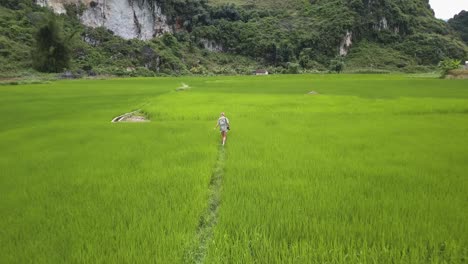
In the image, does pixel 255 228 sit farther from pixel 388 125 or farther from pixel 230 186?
pixel 388 125

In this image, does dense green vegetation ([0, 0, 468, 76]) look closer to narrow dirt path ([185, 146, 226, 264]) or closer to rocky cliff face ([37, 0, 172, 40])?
rocky cliff face ([37, 0, 172, 40])

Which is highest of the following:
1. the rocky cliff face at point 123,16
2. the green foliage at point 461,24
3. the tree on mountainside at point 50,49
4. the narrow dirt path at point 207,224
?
the green foliage at point 461,24

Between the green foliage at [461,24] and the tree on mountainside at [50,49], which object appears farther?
the green foliage at [461,24]

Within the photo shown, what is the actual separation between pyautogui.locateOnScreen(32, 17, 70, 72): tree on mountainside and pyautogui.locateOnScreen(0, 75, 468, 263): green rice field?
142ft

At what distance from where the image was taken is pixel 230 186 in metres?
A: 5.57

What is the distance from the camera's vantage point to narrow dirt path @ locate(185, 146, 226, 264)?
3545mm

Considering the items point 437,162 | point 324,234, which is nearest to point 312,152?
point 437,162

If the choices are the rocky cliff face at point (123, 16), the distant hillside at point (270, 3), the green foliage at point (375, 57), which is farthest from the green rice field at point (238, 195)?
the distant hillside at point (270, 3)

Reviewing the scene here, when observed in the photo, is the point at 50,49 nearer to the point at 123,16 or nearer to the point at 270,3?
the point at 123,16

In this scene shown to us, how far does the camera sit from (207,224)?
4.33 m

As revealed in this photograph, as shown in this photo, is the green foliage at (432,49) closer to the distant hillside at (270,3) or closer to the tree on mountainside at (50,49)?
the distant hillside at (270,3)

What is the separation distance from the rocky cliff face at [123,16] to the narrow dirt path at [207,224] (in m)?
85.5

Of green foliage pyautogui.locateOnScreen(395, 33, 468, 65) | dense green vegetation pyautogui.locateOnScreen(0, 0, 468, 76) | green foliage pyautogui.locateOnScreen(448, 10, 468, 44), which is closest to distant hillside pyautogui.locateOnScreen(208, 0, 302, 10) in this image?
dense green vegetation pyautogui.locateOnScreen(0, 0, 468, 76)

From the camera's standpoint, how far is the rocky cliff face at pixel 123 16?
8119 centimetres
